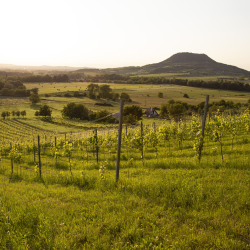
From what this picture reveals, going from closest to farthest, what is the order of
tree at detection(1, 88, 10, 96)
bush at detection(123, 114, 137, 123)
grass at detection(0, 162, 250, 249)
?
grass at detection(0, 162, 250, 249) < bush at detection(123, 114, 137, 123) < tree at detection(1, 88, 10, 96)

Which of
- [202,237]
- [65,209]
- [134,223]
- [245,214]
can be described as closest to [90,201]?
[65,209]

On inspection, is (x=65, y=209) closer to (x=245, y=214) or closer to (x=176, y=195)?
(x=176, y=195)

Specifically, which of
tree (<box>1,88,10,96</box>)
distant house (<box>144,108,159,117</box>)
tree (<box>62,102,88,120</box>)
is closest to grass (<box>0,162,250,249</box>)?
distant house (<box>144,108,159,117</box>)

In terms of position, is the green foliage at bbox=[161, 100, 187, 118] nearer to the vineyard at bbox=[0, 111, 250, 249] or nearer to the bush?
the bush

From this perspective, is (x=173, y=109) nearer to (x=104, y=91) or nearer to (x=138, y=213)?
(x=104, y=91)

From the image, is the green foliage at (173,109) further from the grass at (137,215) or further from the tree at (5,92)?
the tree at (5,92)

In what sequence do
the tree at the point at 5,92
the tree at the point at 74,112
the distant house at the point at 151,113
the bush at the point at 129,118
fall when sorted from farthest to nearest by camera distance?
the tree at the point at 5,92, the tree at the point at 74,112, the distant house at the point at 151,113, the bush at the point at 129,118

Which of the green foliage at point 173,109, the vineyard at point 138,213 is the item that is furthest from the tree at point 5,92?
the vineyard at point 138,213

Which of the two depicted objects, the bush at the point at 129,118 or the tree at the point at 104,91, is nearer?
the bush at the point at 129,118

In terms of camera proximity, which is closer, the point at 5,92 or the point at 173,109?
the point at 173,109

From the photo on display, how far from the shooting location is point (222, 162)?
27.3 ft

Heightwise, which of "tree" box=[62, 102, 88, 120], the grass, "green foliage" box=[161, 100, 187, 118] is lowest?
"tree" box=[62, 102, 88, 120]

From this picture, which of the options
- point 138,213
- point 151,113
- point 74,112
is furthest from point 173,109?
point 138,213

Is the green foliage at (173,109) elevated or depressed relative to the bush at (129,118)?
elevated
